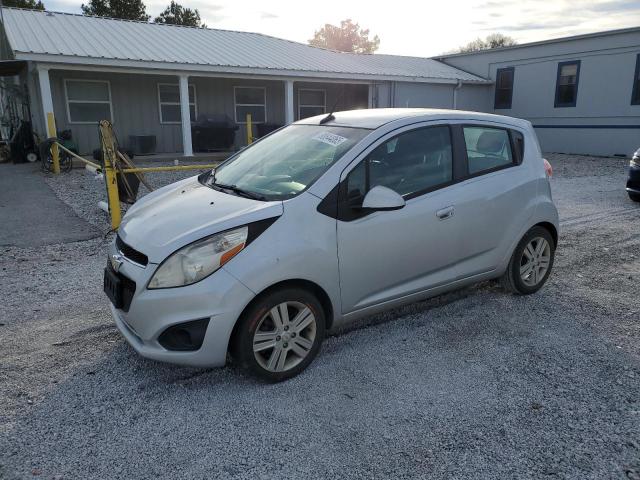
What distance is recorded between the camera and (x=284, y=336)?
3.22 meters

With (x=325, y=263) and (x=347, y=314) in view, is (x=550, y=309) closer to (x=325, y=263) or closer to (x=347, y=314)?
(x=347, y=314)

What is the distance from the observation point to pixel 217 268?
117 inches

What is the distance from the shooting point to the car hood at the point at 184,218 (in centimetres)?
305

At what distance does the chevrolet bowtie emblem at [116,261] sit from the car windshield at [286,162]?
0.92m

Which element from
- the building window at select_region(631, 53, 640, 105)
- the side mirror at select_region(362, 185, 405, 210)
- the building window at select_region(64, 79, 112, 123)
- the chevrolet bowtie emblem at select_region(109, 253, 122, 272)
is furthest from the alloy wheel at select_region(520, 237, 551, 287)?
the building window at select_region(631, 53, 640, 105)

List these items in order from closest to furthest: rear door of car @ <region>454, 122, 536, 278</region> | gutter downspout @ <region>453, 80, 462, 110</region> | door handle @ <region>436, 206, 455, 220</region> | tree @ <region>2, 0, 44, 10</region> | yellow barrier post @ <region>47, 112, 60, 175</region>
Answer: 1. door handle @ <region>436, 206, 455, 220</region>
2. rear door of car @ <region>454, 122, 536, 278</region>
3. yellow barrier post @ <region>47, 112, 60, 175</region>
4. gutter downspout @ <region>453, 80, 462, 110</region>
5. tree @ <region>2, 0, 44, 10</region>

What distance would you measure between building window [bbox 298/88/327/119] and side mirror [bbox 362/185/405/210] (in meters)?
17.9

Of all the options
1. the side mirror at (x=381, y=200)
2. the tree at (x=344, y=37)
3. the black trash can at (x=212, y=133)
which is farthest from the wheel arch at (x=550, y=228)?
the tree at (x=344, y=37)

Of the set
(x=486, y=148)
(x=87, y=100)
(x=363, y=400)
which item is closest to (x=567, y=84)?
(x=87, y=100)

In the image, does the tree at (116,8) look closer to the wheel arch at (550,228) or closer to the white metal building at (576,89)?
the white metal building at (576,89)

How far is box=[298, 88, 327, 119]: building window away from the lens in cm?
2064

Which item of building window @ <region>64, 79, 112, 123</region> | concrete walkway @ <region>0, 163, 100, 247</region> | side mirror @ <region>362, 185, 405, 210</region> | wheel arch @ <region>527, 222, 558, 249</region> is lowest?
concrete walkway @ <region>0, 163, 100, 247</region>

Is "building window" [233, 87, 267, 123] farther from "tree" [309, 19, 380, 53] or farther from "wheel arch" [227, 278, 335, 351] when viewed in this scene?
"tree" [309, 19, 380, 53]

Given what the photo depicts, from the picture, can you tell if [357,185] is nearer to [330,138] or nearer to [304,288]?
[330,138]
